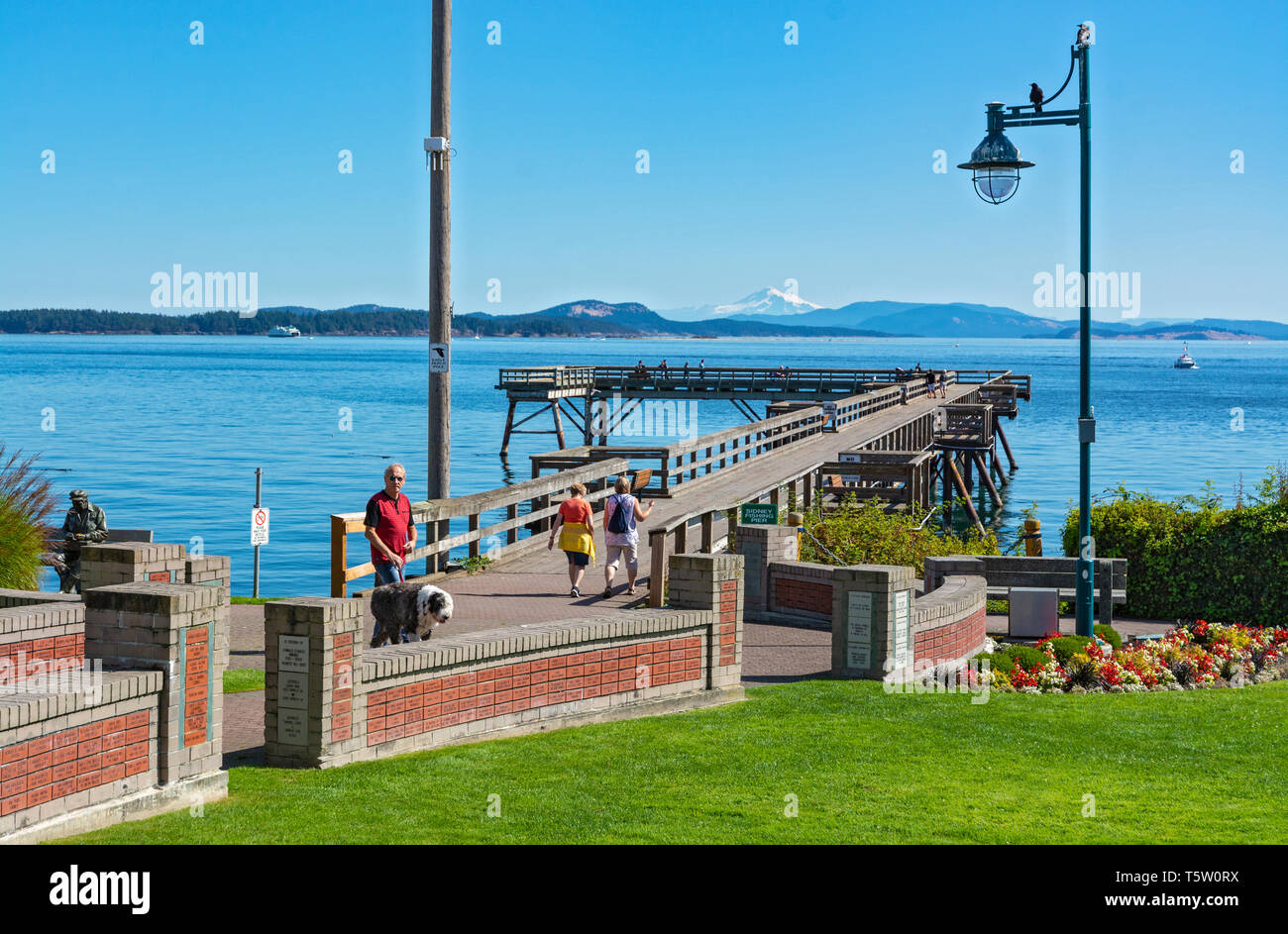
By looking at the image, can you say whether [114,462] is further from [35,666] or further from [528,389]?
[35,666]

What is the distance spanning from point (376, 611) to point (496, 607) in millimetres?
4280

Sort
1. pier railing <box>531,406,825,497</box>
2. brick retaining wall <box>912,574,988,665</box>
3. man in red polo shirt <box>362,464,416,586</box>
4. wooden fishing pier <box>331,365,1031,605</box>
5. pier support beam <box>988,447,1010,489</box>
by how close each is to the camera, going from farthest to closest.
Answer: pier support beam <box>988,447,1010,489</box>, pier railing <box>531,406,825,497</box>, wooden fishing pier <box>331,365,1031,605</box>, brick retaining wall <box>912,574,988,665</box>, man in red polo shirt <box>362,464,416,586</box>

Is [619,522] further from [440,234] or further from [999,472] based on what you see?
[999,472]

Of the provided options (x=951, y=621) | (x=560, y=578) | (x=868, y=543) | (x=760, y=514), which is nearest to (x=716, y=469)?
(x=868, y=543)

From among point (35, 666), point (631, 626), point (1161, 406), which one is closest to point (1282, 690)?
point (631, 626)

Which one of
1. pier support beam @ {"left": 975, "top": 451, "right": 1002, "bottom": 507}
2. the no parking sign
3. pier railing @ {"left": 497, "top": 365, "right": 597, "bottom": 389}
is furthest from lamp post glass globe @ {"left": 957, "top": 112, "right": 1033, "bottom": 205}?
pier railing @ {"left": 497, "top": 365, "right": 597, "bottom": 389}

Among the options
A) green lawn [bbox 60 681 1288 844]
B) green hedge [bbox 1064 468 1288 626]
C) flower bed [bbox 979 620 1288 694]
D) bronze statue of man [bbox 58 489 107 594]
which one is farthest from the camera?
green hedge [bbox 1064 468 1288 626]

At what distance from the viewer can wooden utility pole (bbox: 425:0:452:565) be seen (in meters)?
14.3

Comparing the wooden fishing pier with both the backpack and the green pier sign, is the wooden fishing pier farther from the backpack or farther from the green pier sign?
the green pier sign

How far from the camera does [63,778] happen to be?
281 inches

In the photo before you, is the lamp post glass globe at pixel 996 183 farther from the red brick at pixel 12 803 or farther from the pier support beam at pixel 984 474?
the pier support beam at pixel 984 474

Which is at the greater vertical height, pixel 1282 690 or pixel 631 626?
pixel 631 626

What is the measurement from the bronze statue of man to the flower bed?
10060mm

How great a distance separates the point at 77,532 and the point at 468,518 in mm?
4843
